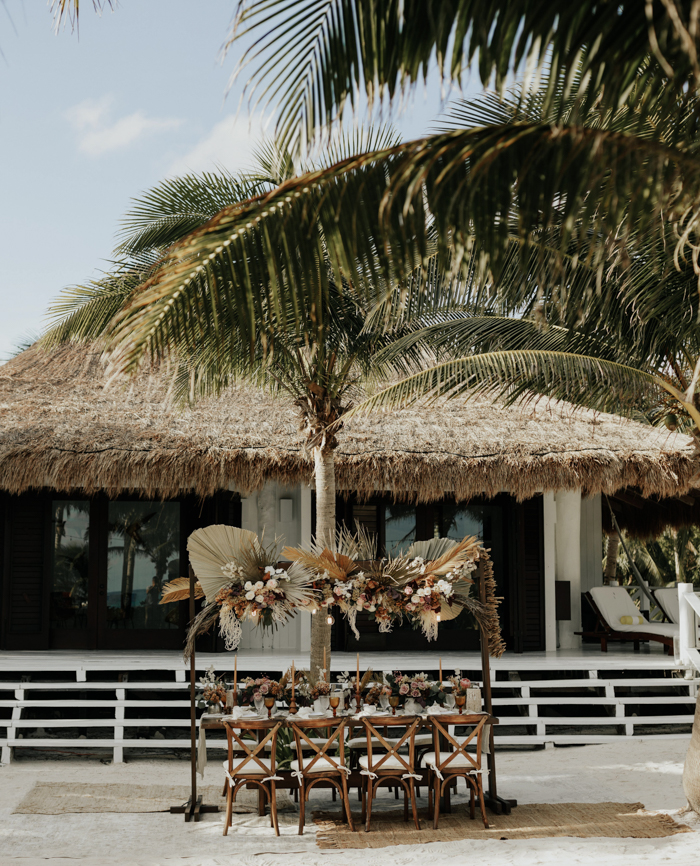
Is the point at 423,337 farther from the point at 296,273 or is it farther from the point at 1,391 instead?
the point at 1,391

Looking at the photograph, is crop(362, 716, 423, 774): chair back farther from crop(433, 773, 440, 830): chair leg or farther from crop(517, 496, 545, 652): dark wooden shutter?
crop(517, 496, 545, 652): dark wooden shutter

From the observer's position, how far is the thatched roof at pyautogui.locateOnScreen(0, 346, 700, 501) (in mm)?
9055

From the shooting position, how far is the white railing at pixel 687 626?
28.1 feet

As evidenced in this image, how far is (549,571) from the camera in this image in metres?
10.5

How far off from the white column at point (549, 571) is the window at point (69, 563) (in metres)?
5.42

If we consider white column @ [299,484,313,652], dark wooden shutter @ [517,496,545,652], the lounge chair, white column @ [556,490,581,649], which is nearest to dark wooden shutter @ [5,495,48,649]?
white column @ [299,484,313,652]

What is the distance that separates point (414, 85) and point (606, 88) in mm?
577

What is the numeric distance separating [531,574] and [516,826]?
5.01 m

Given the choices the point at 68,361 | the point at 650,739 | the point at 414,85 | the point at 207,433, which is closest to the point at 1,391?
the point at 68,361

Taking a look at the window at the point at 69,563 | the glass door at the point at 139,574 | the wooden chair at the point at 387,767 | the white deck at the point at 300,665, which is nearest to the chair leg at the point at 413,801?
the wooden chair at the point at 387,767

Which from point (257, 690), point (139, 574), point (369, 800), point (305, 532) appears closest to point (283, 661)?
point (305, 532)

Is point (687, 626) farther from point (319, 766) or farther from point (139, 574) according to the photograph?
point (139, 574)

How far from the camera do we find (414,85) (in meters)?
2.68

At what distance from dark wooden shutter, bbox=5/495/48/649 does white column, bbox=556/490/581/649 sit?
6.26 metres
